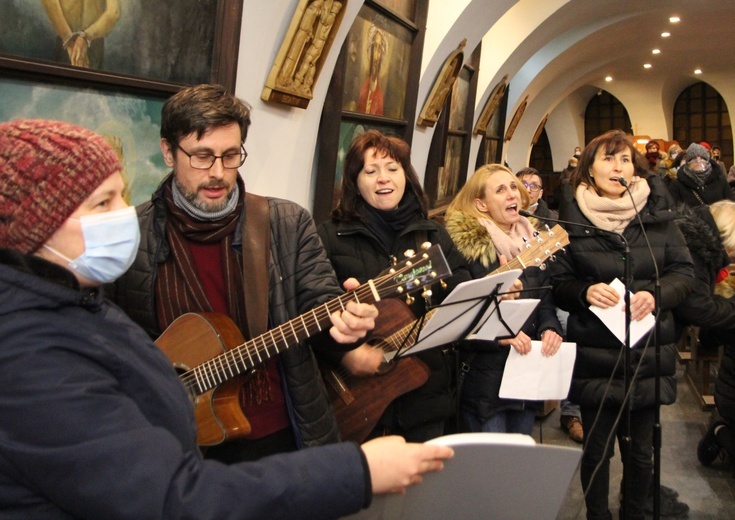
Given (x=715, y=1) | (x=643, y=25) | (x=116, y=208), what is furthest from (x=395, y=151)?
(x=643, y=25)

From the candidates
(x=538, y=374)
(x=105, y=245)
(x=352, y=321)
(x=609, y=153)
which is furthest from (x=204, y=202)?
(x=609, y=153)

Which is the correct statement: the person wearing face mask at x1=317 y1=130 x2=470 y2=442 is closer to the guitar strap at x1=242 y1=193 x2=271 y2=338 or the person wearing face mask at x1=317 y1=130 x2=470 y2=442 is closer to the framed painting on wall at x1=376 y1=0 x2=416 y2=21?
the guitar strap at x1=242 y1=193 x2=271 y2=338

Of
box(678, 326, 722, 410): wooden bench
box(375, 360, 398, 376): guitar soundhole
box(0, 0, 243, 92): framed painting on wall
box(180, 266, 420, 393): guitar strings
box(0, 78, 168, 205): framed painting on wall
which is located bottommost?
box(678, 326, 722, 410): wooden bench

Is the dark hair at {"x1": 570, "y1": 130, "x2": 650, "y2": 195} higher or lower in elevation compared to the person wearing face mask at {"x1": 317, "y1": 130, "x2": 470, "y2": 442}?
higher

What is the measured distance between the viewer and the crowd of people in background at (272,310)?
1297 mm

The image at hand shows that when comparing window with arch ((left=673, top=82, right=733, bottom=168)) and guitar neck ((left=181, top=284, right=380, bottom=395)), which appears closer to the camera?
guitar neck ((left=181, top=284, right=380, bottom=395))

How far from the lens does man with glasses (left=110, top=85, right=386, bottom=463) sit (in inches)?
97.3

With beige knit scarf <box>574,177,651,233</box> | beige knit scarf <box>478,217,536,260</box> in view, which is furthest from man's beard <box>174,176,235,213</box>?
beige knit scarf <box>574,177,651,233</box>

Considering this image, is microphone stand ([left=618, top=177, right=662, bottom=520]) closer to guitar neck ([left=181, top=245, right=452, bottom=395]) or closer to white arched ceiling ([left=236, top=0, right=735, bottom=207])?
guitar neck ([left=181, top=245, right=452, bottom=395])

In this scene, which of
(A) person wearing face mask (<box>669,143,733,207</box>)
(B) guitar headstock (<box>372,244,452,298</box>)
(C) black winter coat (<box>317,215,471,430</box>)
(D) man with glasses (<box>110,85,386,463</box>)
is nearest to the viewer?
(B) guitar headstock (<box>372,244,452,298</box>)

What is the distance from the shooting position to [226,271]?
2.51 m

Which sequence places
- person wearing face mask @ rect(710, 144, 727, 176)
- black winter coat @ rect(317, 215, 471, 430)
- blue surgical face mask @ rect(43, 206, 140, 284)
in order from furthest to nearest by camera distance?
person wearing face mask @ rect(710, 144, 727, 176), black winter coat @ rect(317, 215, 471, 430), blue surgical face mask @ rect(43, 206, 140, 284)

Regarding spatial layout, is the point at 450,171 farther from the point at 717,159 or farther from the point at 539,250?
the point at 539,250

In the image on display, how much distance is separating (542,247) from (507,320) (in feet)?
2.07
